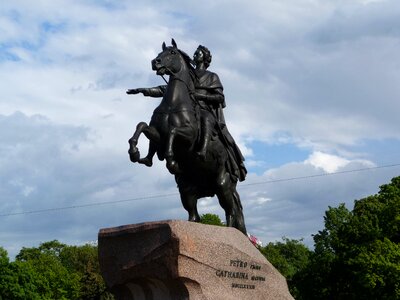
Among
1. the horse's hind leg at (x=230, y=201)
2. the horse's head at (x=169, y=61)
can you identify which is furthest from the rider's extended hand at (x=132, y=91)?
the horse's hind leg at (x=230, y=201)

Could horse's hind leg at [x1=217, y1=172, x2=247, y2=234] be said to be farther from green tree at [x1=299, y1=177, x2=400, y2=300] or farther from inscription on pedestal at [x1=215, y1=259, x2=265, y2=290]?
green tree at [x1=299, y1=177, x2=400, y2=300]

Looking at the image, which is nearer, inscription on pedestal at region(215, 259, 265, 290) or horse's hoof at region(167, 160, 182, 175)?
inscription on pedestal at region(215, 259, 265, 290)

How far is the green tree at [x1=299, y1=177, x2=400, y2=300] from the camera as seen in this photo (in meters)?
37.3

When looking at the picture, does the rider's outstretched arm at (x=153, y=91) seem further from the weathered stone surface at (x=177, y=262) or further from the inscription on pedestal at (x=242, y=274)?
the inscription on pedestal at (x=242, y=274)

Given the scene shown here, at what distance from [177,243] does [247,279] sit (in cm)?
187

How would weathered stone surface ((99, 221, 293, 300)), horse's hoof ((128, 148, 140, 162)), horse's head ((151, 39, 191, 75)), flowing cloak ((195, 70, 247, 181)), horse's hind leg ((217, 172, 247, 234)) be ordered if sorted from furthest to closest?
flowing cloak ((195, 70, 247, 181))
horse's hind leg ((217, 172, 247, 234))
horse's head ((151, 39, 191, 75))
horse's hoof ((128, 148, 140, 162))
weathered stone surface ((99, 221, 293, 300))

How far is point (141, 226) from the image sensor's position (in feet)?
34.5

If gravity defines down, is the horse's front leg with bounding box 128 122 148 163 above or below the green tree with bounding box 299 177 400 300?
below

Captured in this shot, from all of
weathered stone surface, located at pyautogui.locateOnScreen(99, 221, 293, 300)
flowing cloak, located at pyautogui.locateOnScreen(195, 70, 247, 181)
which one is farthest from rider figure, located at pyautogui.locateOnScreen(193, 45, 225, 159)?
weathered stone surface, located at pyautogui.locateOnScreen(99, 221, 293, 300)

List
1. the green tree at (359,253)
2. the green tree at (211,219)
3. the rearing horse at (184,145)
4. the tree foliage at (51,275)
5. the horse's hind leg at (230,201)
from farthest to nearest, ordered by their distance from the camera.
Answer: the green tree at (211,219) → the tree foliage at (51,275) → the green tree at (359,253) → the horse's hind leg at (230,201) → the rearing horse at (184,145)

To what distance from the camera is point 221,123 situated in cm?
1388

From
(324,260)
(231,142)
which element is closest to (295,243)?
(324,260)

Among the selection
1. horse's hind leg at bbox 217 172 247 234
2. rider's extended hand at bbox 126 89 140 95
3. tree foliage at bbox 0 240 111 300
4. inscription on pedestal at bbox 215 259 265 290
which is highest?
tree foliage at bbox 0 240 111 300

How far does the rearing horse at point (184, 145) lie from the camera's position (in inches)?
470
